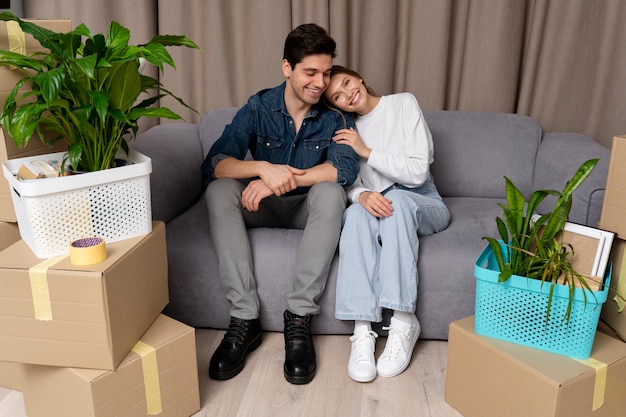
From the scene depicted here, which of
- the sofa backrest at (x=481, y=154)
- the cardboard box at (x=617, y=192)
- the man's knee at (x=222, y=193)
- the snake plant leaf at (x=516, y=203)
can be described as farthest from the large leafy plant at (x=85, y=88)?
the sofa backrest at (x=481, y=154)

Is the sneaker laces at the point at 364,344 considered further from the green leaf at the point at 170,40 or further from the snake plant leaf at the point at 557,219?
the green leaf at the point at 170,40

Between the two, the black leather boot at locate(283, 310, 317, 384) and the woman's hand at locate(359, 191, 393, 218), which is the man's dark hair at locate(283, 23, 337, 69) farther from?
the black leather boot at locate(283, 310, 317, 384)

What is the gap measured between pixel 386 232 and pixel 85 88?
0.91m

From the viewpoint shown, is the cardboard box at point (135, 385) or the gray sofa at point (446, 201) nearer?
the cardboard box at point (135, 385)

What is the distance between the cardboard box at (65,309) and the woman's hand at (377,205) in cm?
73

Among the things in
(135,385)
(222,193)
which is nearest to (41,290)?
(135,385)

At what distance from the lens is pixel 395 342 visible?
1.72 m

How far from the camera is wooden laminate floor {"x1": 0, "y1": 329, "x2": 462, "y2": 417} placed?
1.53 m

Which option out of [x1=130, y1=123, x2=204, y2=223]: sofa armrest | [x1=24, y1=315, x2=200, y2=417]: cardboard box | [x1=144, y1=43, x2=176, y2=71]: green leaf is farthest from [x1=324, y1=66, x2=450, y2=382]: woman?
[x1=144, y1=43, x2=176, y2=71]: green leaf

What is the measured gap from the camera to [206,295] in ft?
6.12

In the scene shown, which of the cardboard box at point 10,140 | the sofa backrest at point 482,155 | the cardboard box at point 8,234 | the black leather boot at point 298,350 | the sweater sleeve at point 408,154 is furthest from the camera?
the sofa backrest at point 482,155

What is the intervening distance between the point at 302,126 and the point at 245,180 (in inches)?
11.1

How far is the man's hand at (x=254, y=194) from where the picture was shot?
5.96 feet

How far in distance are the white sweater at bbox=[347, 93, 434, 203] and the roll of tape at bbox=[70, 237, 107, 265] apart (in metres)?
0.84
